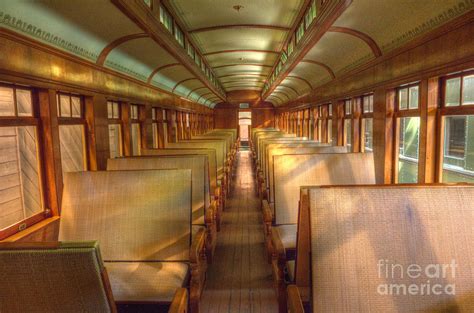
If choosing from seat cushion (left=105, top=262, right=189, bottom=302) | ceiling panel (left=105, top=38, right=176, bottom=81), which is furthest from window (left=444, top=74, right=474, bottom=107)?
ceiling panel (left=105, top=38, right=176, bottom=81)

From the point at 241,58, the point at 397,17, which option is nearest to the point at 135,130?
the point at 241,58

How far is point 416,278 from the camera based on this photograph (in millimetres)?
1546

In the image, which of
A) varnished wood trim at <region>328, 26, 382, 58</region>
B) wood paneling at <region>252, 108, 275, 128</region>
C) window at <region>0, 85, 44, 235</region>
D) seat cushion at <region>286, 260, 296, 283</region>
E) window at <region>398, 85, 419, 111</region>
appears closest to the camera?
seat cushion at <region>286, 260, 296, 283</region>

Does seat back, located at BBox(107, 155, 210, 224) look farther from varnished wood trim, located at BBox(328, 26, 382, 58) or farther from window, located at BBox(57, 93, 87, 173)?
varnished wood trim, located at BBox(328, 26, 382, 58)

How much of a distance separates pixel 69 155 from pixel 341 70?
16.6 feet

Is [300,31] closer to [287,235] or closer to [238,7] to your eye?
[238,7]

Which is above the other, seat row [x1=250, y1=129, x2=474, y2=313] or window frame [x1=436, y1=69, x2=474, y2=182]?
window frame [x1=436, y1=69, x2=474, y2=182]

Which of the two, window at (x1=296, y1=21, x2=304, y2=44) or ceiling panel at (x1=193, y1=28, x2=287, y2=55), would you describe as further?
ceiling panel at (x1=193, y1=28, x2=287, y2=55)

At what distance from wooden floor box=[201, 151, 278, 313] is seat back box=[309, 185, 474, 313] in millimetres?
1439

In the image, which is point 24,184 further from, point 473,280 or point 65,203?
point 473,280

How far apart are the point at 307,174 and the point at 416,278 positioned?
187 centimetres

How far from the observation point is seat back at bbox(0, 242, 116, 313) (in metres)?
1.08

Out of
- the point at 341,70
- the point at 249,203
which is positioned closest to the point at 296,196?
the point at 249,203

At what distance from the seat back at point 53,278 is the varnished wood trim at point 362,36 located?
13.6 ft
